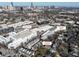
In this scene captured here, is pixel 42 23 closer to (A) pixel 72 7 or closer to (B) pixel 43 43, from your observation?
(B) pixel 43 43

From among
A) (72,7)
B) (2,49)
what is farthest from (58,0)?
(2,49)

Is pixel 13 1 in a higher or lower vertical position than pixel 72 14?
higher

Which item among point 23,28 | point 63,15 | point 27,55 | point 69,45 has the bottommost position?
point 27,55

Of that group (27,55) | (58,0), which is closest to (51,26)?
(58,0)

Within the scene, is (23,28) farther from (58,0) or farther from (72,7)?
(72,7)

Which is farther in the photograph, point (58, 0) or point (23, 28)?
point (23, 28)

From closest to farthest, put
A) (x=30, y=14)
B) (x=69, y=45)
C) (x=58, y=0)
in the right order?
(x=58, y=0) → (x=69, y=45) → (x=30, y=14)

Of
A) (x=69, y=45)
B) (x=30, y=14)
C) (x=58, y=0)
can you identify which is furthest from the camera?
(x=30, y=14)
